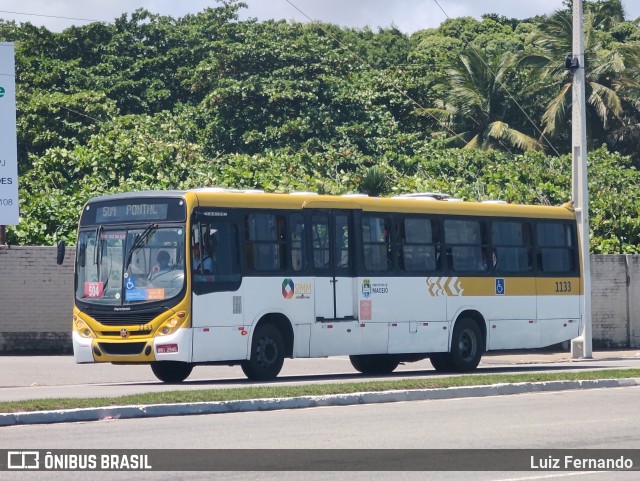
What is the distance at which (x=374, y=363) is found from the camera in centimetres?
2450

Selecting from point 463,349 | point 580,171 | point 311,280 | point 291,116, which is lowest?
point 463,349

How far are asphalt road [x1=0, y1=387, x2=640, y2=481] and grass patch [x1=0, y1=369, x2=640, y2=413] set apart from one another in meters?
0.82

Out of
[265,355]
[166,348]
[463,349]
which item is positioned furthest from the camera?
[463,349]

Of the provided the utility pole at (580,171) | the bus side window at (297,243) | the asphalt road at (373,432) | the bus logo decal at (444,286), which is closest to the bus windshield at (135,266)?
the bus side window at (297,243)

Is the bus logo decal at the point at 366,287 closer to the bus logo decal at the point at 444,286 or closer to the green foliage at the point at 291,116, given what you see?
the bus logo decal at the point at 444,286

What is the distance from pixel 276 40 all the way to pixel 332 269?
3778 centimetres

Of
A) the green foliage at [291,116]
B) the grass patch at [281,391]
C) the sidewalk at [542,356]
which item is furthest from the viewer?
the green foliage at [291,116]

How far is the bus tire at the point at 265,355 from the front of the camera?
20984 mm

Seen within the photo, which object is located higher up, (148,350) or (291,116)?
(291,116)

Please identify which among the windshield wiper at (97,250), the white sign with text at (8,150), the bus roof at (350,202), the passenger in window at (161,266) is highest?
the white sign with text at (8,150)

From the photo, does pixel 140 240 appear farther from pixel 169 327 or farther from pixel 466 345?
pixel 466 345

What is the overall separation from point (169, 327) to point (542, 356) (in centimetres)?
1353

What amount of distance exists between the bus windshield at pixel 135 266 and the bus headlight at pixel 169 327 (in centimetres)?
39

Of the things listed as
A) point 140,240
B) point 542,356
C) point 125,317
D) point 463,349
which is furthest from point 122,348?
point 542,356
